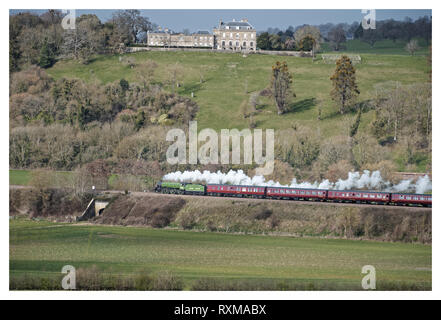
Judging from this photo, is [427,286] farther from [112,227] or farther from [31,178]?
[31,178]

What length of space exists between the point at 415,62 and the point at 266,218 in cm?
4974

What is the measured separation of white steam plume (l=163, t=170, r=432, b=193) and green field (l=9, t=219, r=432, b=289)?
11.6 m

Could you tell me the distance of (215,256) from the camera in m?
49.5

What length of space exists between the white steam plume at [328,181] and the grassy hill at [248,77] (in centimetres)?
1307

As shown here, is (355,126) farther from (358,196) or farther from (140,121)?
(140,121)

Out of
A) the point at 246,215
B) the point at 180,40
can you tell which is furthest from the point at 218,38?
the point at 246,215

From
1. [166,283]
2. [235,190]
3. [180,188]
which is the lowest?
[166,283]

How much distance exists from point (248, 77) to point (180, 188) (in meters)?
35.2

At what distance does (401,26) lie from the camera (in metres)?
106

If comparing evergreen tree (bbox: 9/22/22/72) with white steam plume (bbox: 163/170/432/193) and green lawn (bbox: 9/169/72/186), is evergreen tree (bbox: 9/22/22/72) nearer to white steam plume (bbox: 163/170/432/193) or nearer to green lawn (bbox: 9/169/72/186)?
green lawn (bbox: 9/169/72/186)

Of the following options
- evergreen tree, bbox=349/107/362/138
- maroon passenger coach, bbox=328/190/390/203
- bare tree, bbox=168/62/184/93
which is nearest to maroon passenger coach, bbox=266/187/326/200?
maroon passenger coach, bbox=328/190/390/203

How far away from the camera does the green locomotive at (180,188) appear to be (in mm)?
64125

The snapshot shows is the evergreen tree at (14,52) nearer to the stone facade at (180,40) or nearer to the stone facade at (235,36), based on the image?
the stone facade at (180,40)

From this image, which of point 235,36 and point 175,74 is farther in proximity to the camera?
point 235,36
